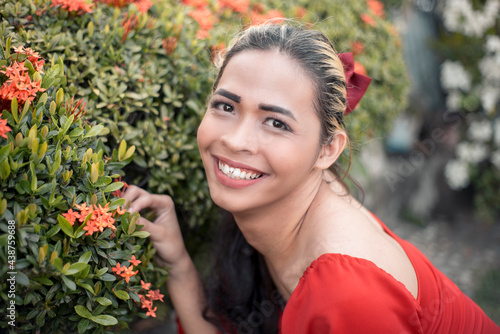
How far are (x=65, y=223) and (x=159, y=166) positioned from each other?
74cm

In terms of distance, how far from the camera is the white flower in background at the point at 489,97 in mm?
5055

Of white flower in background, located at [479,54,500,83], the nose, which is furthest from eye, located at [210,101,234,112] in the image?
white flower in background, located at [479,54,500,83]

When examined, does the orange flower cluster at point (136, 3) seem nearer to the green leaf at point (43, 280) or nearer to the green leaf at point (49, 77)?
the green leaf at point (49, 77)

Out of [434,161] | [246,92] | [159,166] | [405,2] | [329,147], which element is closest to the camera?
[246,92]

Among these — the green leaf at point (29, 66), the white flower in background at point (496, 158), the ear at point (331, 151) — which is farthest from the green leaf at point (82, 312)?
the white flower in background at point (496, 158)

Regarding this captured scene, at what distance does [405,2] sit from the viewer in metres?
5.15

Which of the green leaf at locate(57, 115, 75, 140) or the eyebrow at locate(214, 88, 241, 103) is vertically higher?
the eyebrow at locate(214, 88, 241, 103)

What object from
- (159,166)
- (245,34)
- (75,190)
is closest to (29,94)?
(75,190)

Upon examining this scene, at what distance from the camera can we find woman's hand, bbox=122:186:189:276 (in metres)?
1.87

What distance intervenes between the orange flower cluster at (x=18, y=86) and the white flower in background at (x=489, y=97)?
195 inches

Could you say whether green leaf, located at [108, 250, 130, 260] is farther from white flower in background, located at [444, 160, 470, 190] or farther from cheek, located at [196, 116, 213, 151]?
white flower in background, located at [444, 160, 470, 190]

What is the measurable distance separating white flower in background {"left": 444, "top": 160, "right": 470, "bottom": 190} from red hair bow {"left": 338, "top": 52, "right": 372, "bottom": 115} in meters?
3.74

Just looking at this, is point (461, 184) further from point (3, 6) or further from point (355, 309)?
point (3, 6)

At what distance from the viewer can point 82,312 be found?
1507 millimetres
